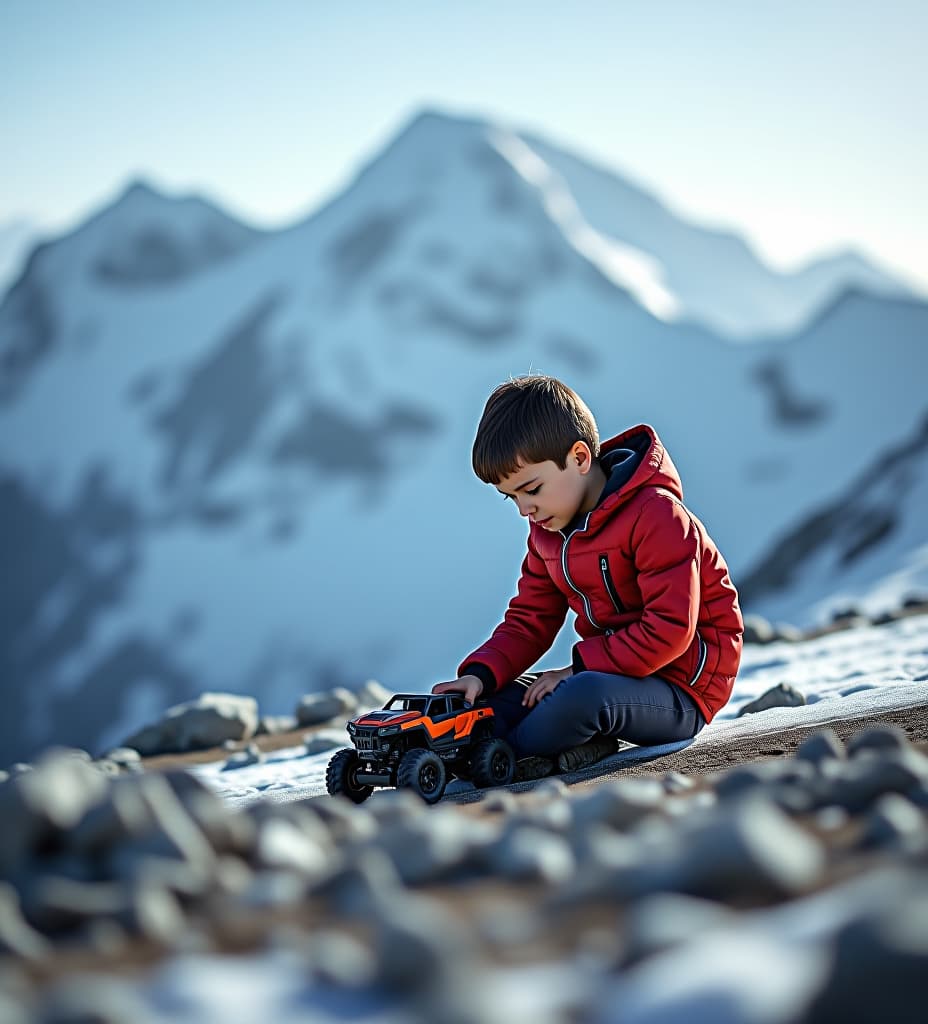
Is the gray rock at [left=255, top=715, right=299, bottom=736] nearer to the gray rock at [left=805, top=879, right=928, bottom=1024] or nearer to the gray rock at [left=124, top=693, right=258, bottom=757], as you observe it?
the gray rock at [left=124, top=693, right=258, bottom=757]

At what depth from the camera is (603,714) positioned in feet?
12.8

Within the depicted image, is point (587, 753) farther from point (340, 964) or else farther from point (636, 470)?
point (340, 964)

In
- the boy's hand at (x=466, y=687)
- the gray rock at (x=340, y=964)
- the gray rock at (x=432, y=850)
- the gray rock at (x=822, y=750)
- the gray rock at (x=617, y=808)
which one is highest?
the gray rock at (x=340, y=964)

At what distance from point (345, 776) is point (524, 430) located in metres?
1.45

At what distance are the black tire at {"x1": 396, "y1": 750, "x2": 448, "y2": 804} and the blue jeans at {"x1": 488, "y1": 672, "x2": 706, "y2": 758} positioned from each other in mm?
398

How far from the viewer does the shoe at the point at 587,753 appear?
3.94 metres

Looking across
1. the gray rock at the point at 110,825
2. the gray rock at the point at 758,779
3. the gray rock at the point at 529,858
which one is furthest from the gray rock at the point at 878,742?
the gray rock at the point at 110,825

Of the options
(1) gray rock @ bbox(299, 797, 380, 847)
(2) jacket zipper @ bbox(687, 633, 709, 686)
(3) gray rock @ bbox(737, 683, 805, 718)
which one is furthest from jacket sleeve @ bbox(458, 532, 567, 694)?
(1) gray rock @ bbox(299, 797, 380, 847)

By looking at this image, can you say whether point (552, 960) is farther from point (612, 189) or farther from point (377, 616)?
point (612, 189)

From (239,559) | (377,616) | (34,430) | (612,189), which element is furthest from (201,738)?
(612,189)

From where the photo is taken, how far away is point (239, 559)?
1668 inches

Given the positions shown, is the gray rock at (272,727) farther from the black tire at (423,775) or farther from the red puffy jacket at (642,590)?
the black tire at (423,775)

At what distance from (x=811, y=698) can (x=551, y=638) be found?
1.32 meters

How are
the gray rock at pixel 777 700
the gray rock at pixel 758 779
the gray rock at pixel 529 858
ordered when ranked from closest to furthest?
the gray rock at pixel 529 858, the gray rock at pixel 758 779, the gray rock at pixel 777 700
